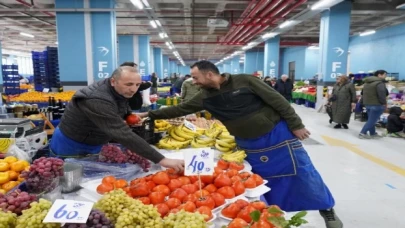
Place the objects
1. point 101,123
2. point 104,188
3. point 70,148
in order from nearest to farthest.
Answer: point 104,188 < point 101,123 < point 70,148

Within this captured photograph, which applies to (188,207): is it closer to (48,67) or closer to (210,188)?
(210,188)

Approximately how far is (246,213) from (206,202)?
256 mm

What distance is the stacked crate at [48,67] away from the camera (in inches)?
415

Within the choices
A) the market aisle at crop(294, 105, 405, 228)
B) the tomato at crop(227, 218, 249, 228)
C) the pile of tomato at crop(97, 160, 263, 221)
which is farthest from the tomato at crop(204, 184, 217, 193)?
the market aisle at crop(294, 105, 405, 228)

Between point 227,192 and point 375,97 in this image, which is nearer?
point 227,192

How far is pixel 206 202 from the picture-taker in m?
1.71

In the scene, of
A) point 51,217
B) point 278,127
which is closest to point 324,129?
point 278,127

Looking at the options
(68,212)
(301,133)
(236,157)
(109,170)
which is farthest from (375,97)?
(68,212)

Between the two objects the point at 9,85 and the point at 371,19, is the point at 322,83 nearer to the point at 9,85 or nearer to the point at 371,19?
the point at 371,19

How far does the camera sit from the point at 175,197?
1.75m

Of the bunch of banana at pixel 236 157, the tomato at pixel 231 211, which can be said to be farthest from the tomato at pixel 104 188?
the bunch of banana at pixel 236 157

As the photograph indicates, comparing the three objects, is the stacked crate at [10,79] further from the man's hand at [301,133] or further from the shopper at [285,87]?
the man's hand at [301,133]

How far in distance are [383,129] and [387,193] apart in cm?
599

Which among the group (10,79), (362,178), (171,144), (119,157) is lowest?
(362,178)
